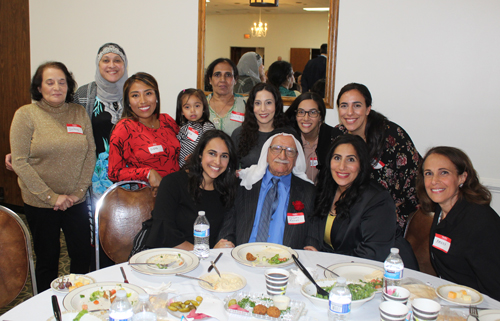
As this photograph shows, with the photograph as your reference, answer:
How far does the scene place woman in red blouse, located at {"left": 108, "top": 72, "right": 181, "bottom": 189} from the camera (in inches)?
122

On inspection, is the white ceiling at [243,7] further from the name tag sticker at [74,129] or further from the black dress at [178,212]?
the black dress at [178,212]

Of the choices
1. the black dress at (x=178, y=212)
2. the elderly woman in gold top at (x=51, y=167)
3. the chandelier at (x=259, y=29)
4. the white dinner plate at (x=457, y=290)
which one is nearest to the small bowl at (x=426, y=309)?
the white dinner plate at (x=457, y=290)

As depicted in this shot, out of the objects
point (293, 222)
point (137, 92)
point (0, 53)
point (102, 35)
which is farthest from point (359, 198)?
point (0, 53)

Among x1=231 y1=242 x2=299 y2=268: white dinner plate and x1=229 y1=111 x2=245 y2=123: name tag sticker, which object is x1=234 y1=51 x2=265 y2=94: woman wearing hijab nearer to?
x1=229 y1=111 x2=245 y2=123: name tag sticker

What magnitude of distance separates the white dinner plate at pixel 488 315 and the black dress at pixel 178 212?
1.65 meters

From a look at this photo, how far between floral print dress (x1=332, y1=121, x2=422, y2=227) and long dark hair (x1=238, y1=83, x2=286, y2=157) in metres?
0.89

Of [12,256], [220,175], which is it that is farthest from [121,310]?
[220,175]

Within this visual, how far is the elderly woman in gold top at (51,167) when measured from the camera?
119 inches

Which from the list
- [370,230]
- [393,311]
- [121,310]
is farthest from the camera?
[370,230]

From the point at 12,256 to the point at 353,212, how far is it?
79.4 inches

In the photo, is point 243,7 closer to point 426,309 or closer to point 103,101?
point 103,101

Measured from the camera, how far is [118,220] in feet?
9.00

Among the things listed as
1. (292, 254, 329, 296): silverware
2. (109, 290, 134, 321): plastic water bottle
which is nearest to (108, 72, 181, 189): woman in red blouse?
(292, 254, 329, 296): silverware

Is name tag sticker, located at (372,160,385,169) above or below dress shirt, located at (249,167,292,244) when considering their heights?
above
